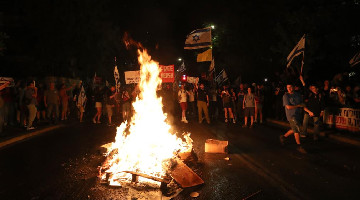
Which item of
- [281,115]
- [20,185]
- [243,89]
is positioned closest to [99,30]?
[243,89]

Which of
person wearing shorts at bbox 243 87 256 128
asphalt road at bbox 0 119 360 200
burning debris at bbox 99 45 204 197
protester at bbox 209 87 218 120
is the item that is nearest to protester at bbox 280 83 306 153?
asphalt road at bbox 0 119 360 200

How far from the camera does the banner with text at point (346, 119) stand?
1048cm

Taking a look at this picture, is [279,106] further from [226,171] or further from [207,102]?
[226,171]

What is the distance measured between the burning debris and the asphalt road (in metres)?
0.30

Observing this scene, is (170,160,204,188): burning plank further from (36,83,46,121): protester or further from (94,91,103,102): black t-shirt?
(36,83,46,121): protester

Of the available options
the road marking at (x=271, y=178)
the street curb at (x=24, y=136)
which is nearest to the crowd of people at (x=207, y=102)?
the street curb at (x=24, y=136)

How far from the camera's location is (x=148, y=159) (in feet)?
20.6

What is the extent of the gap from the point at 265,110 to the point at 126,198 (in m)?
13.0

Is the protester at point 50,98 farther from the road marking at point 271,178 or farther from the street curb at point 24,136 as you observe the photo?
the road marking at point 271,178

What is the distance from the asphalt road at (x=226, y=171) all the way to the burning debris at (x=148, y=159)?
30cm

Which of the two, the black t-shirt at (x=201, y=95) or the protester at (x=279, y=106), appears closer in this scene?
the black t-shirt at (x=201, y=95)

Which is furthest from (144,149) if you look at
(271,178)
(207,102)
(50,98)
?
(50,98)

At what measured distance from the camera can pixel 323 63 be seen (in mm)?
21609

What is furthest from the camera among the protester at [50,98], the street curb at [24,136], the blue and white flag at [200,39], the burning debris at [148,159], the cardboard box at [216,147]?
the blue and white flag at [200,39]
